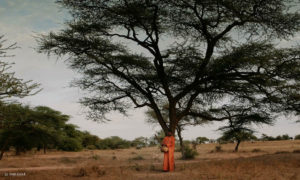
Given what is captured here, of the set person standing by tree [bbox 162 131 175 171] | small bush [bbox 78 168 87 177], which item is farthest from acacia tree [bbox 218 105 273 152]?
small bush [bbox 78 168 87 177]

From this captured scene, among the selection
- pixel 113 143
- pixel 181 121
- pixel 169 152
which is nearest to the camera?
pixel 169 152

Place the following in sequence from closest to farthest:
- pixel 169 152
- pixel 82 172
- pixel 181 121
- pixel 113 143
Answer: pixel 82 172, pixel 169 152, pixel 181 121, pixel 113 143

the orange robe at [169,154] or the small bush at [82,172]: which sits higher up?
the orange robe at [169,154]

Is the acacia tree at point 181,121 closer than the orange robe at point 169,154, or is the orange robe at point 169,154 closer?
the orange robe at point 169,154

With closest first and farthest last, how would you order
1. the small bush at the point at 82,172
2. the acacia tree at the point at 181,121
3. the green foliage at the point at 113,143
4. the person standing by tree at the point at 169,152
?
the small bush at the point at 82,172, the person standing by tree at the point at 169,152, the acacia tree at the point at 181,121, the green foliage at the point at 113,143

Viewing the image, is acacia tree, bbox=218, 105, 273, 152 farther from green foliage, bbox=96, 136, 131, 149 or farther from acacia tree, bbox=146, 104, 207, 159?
green foliage, bbox=96, 136, 131, 149

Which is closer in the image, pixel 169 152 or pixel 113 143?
pixel 169 152

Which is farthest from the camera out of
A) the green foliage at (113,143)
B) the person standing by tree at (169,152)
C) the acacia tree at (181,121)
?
the green foliage at (113,143)

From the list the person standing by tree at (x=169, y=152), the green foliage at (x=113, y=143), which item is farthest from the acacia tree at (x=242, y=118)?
the green foliage at (x=113, y=143)

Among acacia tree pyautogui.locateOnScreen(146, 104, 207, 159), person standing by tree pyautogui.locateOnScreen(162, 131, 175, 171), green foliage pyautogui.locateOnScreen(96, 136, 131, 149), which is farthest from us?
green foliage pyautogui.locateOnScreen(96, 136, 131, 149)

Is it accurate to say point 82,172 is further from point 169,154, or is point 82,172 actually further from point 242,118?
point 242,118

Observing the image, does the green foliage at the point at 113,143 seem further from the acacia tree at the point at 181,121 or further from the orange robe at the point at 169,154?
the orange robe at the point at 169,154

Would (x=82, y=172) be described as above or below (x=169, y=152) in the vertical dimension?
below

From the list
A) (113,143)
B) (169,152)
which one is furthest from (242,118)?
(113,143)
